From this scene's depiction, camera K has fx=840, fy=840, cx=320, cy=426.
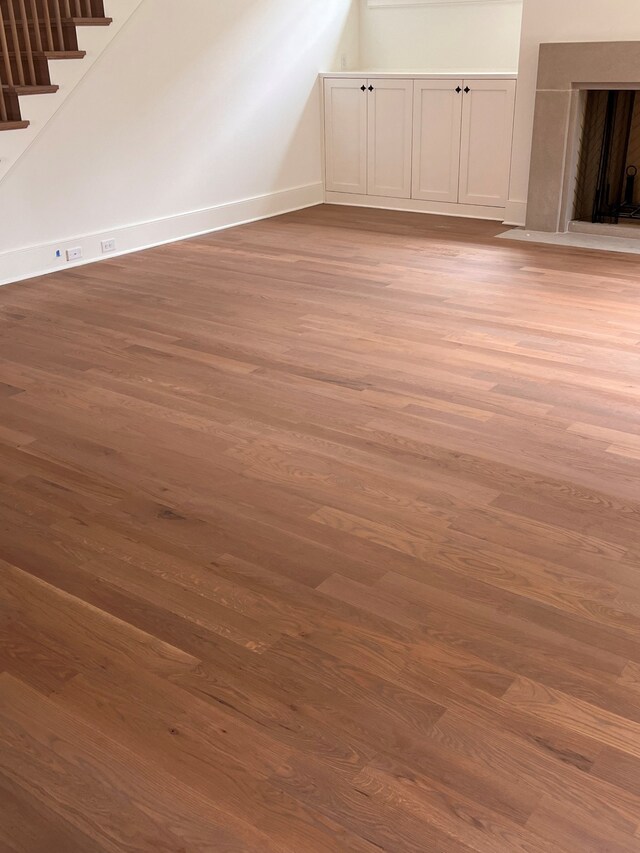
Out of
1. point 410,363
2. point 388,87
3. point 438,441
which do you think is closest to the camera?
point 438,441

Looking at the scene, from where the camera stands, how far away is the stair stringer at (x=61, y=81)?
4.72 meters

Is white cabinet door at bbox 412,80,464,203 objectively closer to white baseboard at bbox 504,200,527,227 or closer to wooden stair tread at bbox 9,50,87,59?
white baseboard at bbox 504,200,527,227

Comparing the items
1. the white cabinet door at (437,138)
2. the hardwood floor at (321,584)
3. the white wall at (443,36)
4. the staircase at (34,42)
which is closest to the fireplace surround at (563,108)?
the white cabinet door at (437,138)

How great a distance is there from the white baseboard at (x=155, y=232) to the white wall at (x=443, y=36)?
4.22ft

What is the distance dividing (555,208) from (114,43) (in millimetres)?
3110

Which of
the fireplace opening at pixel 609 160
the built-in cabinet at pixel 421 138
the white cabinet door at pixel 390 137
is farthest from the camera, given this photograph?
the white cabinet door at pixel 390 137

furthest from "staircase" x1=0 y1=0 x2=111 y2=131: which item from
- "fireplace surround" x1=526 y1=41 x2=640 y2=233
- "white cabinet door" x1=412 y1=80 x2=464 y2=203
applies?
"fireplace surround" x1=526 y1=41 x2=640 y2=233

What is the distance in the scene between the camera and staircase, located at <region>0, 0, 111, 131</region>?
468 cm

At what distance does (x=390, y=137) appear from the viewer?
22.2 feet

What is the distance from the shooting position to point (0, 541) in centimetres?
237

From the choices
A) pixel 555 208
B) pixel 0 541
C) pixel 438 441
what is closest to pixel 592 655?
pixel 438 441

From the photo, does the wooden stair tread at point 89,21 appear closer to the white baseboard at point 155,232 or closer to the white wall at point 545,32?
the white baseboard at point 155,232

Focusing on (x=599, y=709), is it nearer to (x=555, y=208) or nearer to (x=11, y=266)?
(x=11, y=266)

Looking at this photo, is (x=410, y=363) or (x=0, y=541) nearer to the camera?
(x=0, y=541)
